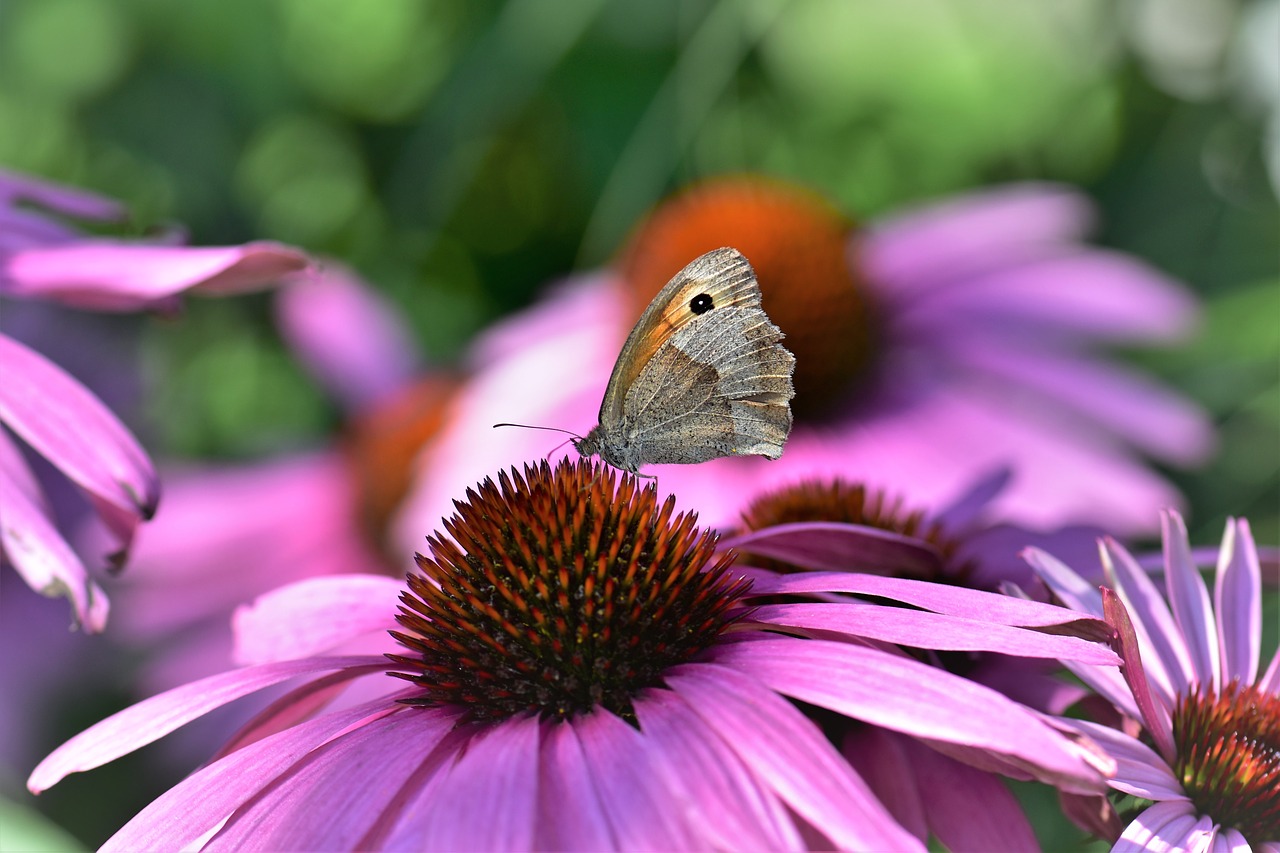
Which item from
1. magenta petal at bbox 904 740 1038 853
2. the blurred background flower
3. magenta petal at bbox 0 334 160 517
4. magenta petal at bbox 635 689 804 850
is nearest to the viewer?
magenta petal at bbox 635 689 804 850

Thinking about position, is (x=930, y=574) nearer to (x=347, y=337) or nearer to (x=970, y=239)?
(x=970, y=239)

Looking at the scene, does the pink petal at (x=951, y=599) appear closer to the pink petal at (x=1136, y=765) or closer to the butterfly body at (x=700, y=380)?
the pink petal at (x=1136, y=765)

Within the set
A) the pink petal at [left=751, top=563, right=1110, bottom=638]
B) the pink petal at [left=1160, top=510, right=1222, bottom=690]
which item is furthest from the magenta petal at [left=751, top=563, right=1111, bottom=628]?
the pink petal at [left=1160, top=510, right=1222, bottom=690]

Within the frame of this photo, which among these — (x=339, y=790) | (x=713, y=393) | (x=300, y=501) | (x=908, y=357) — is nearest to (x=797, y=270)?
(x=908, y=357)

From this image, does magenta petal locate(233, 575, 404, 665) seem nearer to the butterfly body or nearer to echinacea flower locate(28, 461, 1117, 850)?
echinacea flower locate(28, 461, 1117, 850)

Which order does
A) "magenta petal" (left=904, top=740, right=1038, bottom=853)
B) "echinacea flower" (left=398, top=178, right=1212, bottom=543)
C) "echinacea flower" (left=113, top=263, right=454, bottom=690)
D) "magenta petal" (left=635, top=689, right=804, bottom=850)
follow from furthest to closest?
"echinacea flower" (left=113, top=263, right=454, bottom=690) < "echinacea flower" (left=398, top=178, right=1212, bottom=543) < "magenta petal" (left=904, top=740, right=1038, bottom=853) < "magenta petal" (left=635, top=689, right=804, bottom=850)

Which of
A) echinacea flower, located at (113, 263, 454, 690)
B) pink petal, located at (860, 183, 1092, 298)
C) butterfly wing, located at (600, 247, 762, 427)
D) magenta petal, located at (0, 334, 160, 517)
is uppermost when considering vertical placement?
pink petal, located at (860, 183, 1092, 298)

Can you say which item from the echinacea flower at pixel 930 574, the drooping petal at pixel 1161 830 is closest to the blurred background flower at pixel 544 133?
the echinacea flower at pixel 930 574

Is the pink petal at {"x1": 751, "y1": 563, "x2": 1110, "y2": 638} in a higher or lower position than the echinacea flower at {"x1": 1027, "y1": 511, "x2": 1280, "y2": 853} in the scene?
higher
